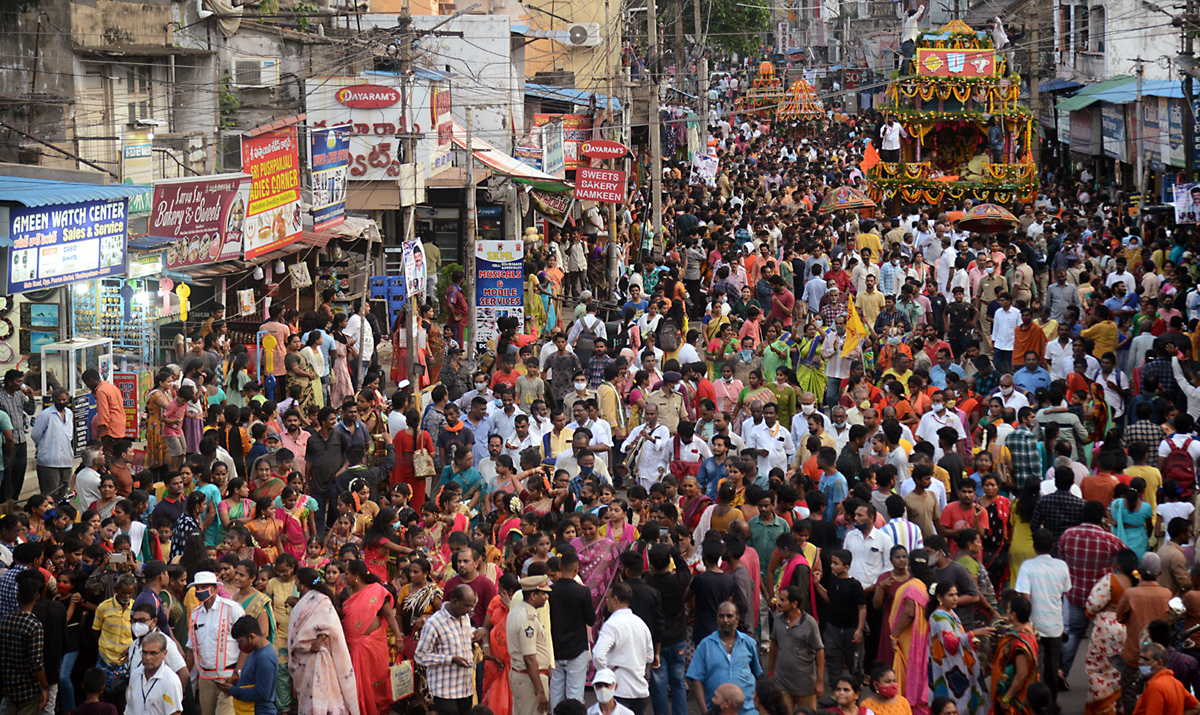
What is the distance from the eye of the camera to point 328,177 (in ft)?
68.3

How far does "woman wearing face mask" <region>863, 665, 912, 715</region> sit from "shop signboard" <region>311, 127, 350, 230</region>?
14620 millimetres

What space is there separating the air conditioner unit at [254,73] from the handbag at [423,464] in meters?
16.2

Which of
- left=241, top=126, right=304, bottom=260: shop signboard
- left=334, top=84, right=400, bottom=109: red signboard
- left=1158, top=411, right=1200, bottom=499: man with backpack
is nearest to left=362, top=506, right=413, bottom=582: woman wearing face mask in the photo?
left=1158, top=411, right=1200, bottom=499: man with backpack

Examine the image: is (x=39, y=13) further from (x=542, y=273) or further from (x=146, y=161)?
(x=542, y=273)

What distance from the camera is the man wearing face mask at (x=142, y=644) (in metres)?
8.41

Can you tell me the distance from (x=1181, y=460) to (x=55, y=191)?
11.5 meters

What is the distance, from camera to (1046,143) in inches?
1896

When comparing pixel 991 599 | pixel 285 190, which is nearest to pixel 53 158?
pixel 285 190

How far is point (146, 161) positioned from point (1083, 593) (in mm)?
16564

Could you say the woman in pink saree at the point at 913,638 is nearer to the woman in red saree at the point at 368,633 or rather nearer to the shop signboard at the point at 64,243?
the woman in red saree at the point at 368,633

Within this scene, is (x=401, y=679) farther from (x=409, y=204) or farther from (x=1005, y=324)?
(x=409, y=204)

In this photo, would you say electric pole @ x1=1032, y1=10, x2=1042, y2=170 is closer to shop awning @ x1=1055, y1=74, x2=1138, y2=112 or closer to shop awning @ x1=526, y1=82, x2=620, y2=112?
shop awning @ x1=1055, y1=74, x2=1138, y2=112

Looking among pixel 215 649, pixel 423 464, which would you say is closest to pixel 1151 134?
pixel 423 464

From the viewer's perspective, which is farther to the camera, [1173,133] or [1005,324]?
[1173,133]
